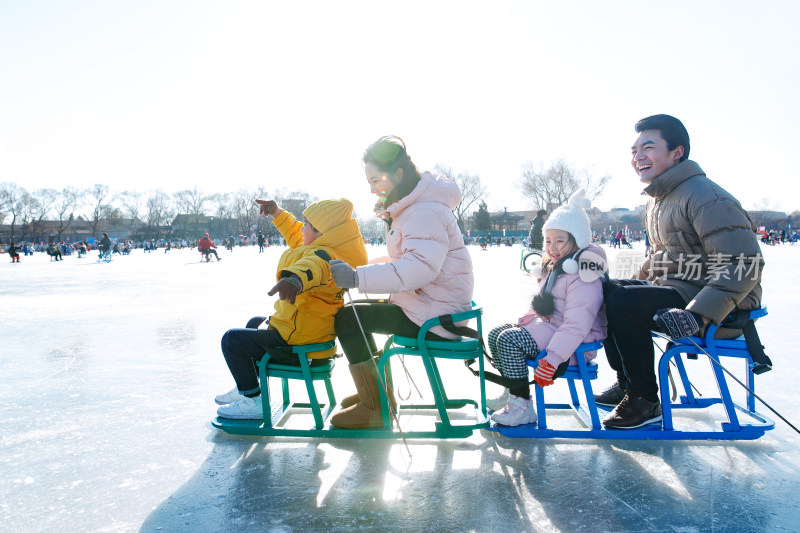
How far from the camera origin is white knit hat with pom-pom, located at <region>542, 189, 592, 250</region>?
2.48 metres

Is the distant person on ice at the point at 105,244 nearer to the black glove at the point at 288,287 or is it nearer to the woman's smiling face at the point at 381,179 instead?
the woman's smiling face at the point at 381,179

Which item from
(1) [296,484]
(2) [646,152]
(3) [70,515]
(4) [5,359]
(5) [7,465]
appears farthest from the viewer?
(4) [5,359]

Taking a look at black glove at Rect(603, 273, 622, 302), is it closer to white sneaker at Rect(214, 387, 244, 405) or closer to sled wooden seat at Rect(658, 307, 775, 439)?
sled wooden seat at Rect(658, 307, 775, 439)

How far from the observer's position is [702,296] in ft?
7.52

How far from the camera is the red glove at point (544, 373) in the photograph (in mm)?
2268

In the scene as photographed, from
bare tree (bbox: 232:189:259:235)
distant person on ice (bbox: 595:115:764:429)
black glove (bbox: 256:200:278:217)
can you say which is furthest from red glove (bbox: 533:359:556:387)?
bare tree (bbox: 232:189:259:235)

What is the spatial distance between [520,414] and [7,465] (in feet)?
7.52

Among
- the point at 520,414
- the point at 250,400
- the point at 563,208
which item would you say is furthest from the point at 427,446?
the point at 563,208

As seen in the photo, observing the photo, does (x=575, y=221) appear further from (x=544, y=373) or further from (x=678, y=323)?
(x=544, y=373)

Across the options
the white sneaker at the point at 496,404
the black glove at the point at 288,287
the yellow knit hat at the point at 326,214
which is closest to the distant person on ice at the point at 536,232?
the white sneaker at the point at 496,404

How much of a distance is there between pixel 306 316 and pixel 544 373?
3.67ft

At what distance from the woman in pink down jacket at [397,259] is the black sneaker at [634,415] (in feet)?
2.83

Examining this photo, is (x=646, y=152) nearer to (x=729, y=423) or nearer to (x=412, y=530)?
(x=729, y=423)

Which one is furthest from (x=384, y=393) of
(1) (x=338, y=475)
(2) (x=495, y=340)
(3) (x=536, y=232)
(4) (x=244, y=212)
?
(4) (x=244, y=212)
